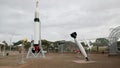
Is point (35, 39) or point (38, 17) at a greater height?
point (38, 17)

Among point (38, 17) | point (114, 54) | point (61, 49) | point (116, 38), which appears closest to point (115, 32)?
point (116, 38)

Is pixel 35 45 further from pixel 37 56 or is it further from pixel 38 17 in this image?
pixel 38 17

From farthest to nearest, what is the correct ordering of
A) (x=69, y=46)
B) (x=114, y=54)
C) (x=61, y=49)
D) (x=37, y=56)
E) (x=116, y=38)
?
(x=69, y=46)
(x=61, y=49)
(x=116, y=38)
(x=114, y=54)
(x=37, y=56)

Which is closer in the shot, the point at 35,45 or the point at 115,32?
the point at 35,45

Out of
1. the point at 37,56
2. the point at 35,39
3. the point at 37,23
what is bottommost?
→ the point at 37,56

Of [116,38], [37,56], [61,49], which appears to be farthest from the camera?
[61,49]

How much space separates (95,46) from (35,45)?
98.2ft

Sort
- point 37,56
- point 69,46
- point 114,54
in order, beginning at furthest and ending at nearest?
point 69,46 < point 114,54 < point 37,56

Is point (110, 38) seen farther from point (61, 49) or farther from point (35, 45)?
point (61, 49)

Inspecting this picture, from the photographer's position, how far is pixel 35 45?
115 ft

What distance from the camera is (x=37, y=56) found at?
34.4m

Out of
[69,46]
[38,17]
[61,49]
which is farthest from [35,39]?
[69,46]

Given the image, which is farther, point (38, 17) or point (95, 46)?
point (95, 46)

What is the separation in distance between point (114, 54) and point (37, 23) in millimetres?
13898
